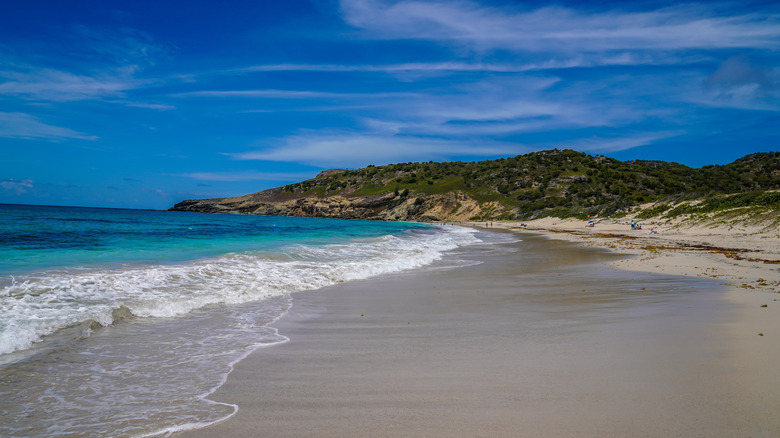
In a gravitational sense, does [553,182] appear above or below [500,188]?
above

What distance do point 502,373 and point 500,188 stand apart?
4169 inches

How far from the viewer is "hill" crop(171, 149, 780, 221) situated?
84812mm

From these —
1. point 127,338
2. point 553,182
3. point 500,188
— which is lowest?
point 127,338

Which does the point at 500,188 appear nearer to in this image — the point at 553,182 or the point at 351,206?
the point at 553,182

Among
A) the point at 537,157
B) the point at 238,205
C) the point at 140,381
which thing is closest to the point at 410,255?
the point at 140,381

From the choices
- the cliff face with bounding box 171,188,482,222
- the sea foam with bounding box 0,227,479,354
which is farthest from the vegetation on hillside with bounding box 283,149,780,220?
the sea foam with bounding box 0,227,479,354

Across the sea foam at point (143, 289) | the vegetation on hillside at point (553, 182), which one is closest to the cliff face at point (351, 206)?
the vegetation on hillside at point (553, 182)

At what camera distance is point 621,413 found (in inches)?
112

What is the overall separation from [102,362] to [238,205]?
5622 inches

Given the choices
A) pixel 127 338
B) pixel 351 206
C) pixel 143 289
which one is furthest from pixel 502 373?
pixel 351 206

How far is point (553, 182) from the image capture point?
99438 millimetres

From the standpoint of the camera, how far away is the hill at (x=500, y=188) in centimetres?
8481

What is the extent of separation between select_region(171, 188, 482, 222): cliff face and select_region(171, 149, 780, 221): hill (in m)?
0.26

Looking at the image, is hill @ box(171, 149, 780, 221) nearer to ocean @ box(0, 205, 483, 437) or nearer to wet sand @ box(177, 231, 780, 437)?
wet sand @ box(177, 231, 780, 437)
